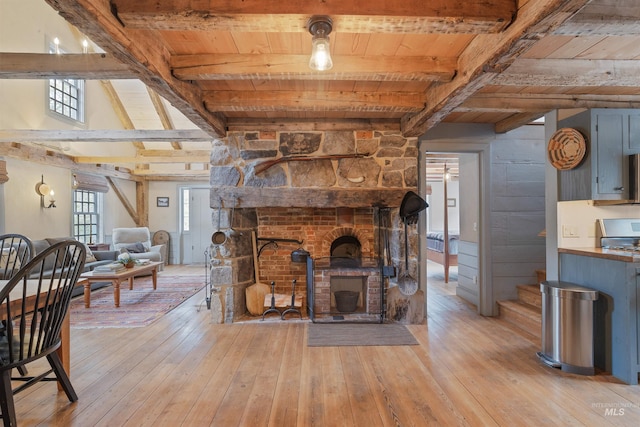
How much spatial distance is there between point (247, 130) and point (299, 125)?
1.90 feet

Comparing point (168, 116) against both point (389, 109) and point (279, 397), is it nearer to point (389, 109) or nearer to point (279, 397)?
point (389, 109)

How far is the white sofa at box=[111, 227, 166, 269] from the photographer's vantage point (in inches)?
254

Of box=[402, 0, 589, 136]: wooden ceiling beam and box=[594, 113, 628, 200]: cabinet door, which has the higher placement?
box=[402, 0, 589, 136]: wooden ceiling beam

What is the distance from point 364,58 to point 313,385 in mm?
2270

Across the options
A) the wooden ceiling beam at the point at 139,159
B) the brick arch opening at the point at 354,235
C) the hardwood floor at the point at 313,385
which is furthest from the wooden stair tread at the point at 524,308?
the wooden ceiling beam at the point at 139,159

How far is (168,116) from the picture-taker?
24.1ft

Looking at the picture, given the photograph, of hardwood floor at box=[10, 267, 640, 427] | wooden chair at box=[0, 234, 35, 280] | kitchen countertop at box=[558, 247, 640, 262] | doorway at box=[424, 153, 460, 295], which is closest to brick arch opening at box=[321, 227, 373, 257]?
doorway at box=[424, 153, 460, 295]

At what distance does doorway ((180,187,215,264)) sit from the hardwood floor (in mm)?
4960

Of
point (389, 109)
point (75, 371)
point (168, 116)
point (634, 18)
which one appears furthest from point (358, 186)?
point (168, 116)

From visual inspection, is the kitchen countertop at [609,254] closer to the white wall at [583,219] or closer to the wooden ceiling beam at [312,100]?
the white wall at [583,219]

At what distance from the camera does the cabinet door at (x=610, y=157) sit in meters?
2.67

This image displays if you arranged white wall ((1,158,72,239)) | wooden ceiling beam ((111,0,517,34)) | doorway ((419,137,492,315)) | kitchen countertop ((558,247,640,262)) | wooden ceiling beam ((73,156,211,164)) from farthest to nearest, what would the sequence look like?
wooden ceiling beam ((73,156,211,164)) < white wall ((1,158,72,239)) < doorway ((419,137,492,315)) < kitchen countertop ((558,247,640,262)) < wooden ceiling beam ((111,0,517,34))

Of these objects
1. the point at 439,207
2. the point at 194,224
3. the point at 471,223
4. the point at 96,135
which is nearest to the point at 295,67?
the point at 471,223

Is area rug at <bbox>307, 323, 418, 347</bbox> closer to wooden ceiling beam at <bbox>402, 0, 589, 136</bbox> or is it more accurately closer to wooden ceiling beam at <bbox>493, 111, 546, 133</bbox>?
wooden ceiling beam at <bbox>402, 0, 589, 136</bbox>
